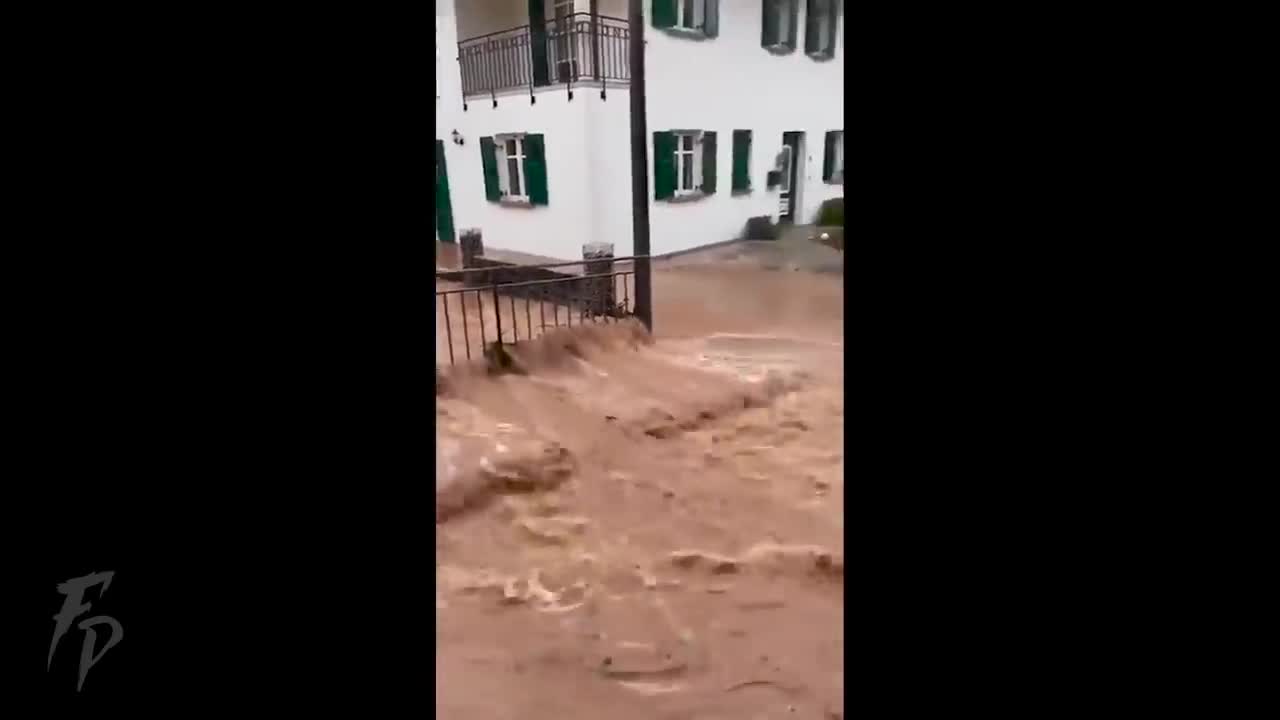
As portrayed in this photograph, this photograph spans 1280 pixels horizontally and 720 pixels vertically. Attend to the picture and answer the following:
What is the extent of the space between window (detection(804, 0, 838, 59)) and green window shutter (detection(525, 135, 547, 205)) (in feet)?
2.18

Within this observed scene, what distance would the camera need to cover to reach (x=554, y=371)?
2270mm

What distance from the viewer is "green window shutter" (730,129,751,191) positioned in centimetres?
202

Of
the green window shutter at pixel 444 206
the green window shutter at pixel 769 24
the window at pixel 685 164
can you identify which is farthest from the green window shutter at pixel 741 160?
the green window shutter at pixel 444 206

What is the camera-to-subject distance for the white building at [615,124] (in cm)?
186

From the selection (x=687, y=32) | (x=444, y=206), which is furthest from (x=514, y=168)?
(x=687, y=32)

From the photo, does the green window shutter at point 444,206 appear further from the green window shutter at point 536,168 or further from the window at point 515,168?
the green window shutter at point 536,168

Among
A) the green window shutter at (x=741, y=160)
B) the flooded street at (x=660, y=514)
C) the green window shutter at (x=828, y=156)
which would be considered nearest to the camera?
the flooded street at (x=660, y=514)

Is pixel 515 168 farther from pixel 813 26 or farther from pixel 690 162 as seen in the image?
pixel 813 26

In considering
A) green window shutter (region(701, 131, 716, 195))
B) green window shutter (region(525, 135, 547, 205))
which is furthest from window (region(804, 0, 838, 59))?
green window shutter (region(525, 135, 547, 205))

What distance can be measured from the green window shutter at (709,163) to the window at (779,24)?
27 centimetres

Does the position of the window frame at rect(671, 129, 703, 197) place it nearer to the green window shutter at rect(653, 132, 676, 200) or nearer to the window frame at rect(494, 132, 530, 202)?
the green window shutter at rect(653, 132, 676, 200)
